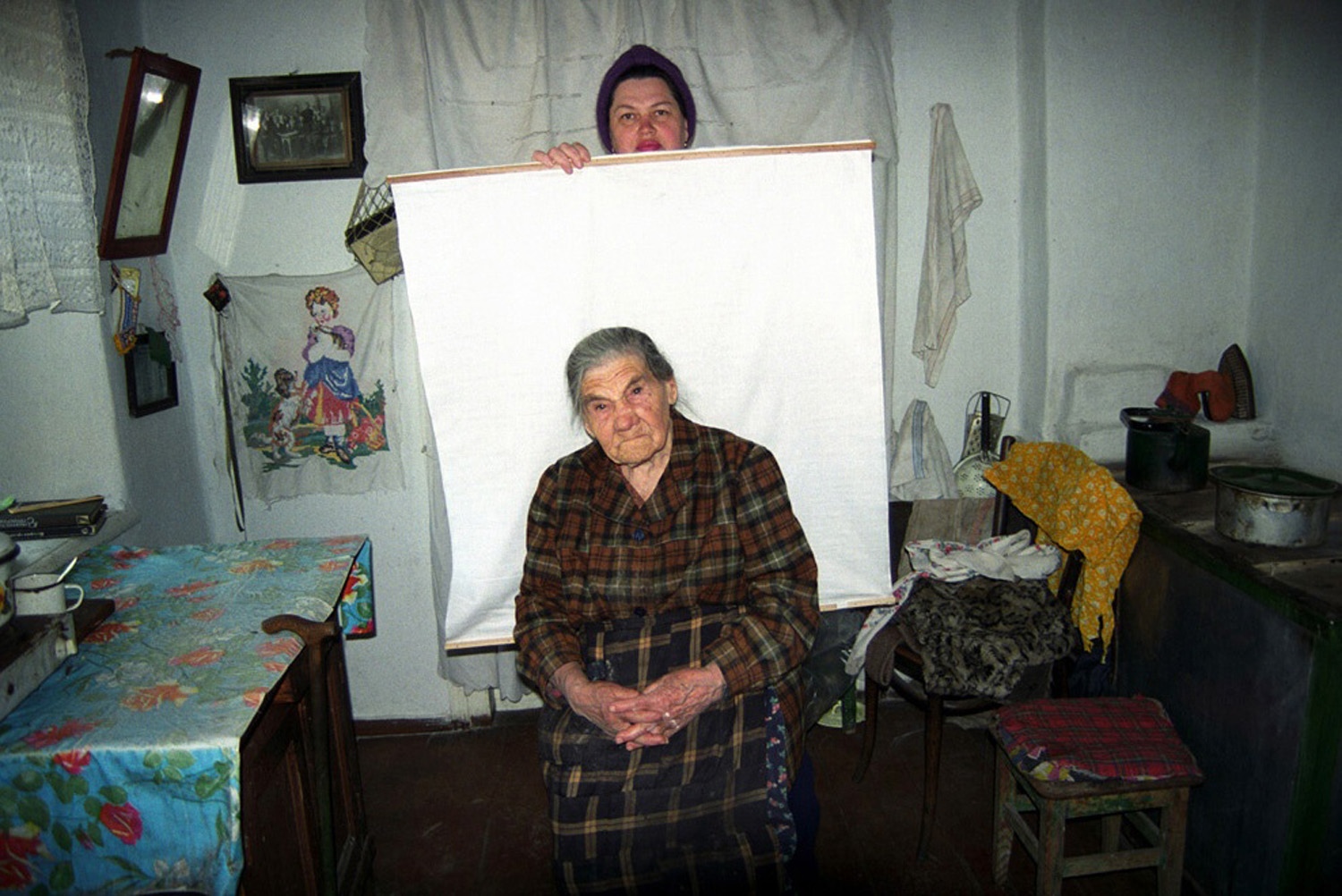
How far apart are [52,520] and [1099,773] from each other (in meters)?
2.62

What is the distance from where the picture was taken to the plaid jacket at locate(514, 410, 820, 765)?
69.1 inches

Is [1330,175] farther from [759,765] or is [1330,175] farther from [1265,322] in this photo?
[759,765]

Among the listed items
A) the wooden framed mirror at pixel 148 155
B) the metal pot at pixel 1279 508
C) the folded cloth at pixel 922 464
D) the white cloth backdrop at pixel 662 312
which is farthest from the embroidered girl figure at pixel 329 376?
the metal pot at pixel 1279 508

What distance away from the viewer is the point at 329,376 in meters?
2.96

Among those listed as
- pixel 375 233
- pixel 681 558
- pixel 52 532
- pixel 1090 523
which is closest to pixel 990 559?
pixel 1090 523

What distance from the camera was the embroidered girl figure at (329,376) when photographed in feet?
9.57

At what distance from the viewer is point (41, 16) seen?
1992mm

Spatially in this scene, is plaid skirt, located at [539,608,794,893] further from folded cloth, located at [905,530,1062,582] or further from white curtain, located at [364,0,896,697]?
white curtain, located at [364,0,896,697]

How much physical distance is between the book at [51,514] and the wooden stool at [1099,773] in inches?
94.6

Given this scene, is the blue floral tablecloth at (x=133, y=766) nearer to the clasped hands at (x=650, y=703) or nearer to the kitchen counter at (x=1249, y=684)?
the clasped hands at (x=650, y=703)

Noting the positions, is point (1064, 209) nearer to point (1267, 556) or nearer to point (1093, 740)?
point (1267, 556)

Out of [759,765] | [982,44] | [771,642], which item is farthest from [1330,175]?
[759,765]

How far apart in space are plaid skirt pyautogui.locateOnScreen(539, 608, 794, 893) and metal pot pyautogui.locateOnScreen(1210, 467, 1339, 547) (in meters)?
1.29

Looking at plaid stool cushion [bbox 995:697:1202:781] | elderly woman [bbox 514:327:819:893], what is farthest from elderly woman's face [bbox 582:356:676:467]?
plaid stool cushion [bbox 995:697:1202:781]
